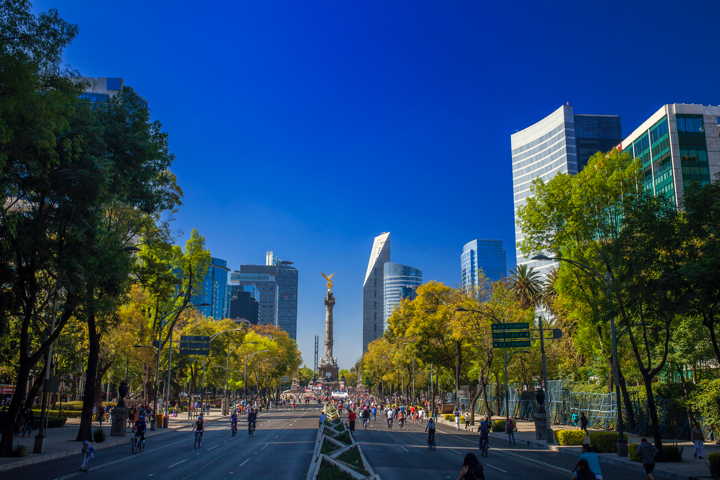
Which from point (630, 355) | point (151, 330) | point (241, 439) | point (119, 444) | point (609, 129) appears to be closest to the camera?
point (119, 444)

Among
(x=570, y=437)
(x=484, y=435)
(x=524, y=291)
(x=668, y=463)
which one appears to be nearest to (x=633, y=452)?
(x=668, y=463)

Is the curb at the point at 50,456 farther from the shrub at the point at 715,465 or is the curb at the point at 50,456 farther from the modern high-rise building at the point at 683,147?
the modern high-rise building at the point at 683,147

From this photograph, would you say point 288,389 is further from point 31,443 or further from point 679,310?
point 679,310

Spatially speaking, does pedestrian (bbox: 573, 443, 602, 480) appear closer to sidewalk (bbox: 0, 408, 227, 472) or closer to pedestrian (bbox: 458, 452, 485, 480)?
pedestrian (bbox: 458, 452, 485, 480)

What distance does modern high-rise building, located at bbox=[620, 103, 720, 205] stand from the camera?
71938mm

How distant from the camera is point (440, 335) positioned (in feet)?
177

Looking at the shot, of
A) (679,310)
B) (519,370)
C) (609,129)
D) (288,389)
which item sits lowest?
(288,389)

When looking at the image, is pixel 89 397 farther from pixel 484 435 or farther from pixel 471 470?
pixel 471 470

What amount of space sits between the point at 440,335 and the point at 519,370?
10.4 metres

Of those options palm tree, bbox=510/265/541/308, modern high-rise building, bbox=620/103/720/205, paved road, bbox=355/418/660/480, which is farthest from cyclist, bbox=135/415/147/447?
modern high-rise building, bbox=620/103/720/205

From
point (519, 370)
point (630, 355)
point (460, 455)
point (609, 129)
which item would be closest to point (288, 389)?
point (609, 129)

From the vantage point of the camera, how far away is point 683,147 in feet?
239

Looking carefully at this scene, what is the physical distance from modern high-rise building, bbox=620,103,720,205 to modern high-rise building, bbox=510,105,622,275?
56447mm

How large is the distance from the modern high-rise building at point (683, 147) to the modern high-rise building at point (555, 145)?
5645cm
